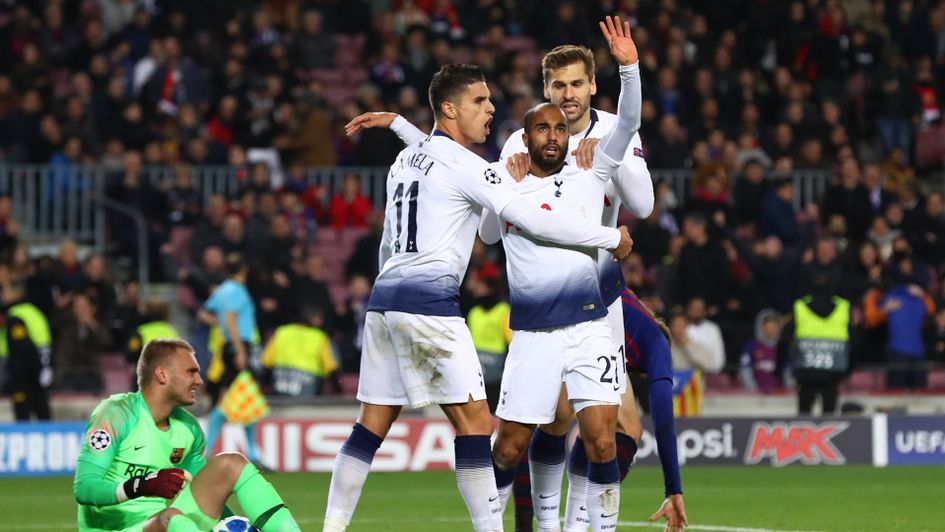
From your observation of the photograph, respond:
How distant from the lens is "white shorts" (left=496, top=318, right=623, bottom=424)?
28.0 feet

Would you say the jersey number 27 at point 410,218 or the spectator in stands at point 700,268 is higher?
the jersey number 27 at point 410,218

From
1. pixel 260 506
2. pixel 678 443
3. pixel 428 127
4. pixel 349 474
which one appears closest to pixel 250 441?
pixel 678 443

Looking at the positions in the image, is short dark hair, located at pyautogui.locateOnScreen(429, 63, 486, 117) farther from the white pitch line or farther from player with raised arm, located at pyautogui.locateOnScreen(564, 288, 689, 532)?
the white pitch line

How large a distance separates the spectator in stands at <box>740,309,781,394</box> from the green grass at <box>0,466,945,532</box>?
2131 mm

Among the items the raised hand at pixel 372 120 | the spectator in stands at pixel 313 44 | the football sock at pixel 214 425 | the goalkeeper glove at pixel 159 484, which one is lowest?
the football sock at pixel 214 425

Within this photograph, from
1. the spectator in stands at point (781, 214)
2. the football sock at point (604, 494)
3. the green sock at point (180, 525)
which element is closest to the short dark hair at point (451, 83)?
the football sock at point (604, 494)

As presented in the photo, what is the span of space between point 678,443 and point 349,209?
590 centimetres

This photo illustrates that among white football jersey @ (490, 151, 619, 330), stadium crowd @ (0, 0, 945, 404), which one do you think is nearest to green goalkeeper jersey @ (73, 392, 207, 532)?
white football jersey @ (490, 151, 619, 330)

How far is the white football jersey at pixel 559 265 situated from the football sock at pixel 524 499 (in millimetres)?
946

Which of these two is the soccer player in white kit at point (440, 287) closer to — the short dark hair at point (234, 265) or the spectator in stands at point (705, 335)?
the short dark hair at point (234, 265)

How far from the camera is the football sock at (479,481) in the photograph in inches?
328

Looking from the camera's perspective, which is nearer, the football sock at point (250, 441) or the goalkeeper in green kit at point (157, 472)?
the goalkeeper in green kit at point (157, 472)

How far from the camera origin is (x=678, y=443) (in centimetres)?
1698

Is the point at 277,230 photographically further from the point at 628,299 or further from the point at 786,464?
the point at 628,299
